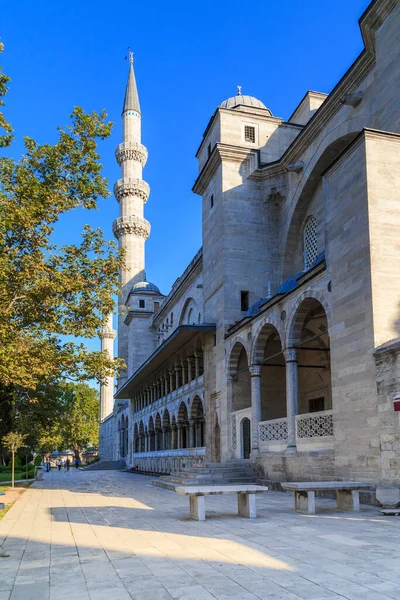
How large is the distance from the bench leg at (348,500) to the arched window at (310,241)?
12.0 metres

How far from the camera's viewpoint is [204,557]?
20.5 ft

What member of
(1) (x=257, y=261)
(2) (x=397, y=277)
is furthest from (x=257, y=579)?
(1) (x=257, y=261)

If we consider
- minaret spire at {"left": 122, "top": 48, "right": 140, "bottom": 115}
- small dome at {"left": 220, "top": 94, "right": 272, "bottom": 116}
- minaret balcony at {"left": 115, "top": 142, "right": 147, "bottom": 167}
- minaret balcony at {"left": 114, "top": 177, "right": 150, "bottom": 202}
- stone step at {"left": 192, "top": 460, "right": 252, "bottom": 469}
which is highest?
minaret spire at {"left": 122, "top": 48, "right": 140, "bottom": 115}

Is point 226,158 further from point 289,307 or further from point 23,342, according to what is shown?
point 23,342

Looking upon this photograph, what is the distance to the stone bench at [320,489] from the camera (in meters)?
9.52

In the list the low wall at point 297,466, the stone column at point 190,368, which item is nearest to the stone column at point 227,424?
the low wall at point 297,466

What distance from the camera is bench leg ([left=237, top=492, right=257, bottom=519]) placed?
30.9 ft

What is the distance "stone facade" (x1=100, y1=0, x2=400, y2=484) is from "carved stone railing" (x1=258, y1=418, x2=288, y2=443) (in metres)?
0.06

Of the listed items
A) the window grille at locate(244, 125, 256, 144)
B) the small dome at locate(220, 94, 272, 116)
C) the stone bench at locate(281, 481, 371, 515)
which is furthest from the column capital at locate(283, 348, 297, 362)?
the small dome at locate(220, 94, 272, 116)

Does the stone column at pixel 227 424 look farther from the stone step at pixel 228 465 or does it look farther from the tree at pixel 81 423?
the tree at pixel 81 423

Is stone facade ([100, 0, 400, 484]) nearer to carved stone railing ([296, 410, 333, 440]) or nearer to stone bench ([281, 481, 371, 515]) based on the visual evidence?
carved stone railing ([296, 410, 333, 440])

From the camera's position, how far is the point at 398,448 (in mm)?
10391

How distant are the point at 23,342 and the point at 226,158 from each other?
12.0 meters

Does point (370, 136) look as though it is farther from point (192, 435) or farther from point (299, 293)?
point (192, 435)
